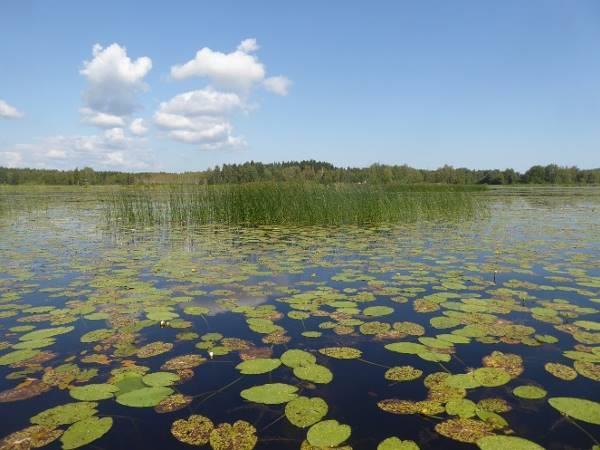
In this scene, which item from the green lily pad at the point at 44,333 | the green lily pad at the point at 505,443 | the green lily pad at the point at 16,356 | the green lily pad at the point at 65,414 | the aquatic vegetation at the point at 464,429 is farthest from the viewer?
the green lily pad at the point at 44,333

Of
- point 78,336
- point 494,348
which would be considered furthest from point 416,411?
point 78,336

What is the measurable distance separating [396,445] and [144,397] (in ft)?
4.55

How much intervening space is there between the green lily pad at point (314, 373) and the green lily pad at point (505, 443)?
91 centimetres

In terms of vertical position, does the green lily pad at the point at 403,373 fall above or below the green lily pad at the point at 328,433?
below

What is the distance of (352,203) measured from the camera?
1266cm

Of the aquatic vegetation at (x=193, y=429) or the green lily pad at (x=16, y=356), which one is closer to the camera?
the aquatic vegetation at (x=193, y=429)

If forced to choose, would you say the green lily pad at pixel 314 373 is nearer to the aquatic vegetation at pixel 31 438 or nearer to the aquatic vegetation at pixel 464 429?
the aquatic vegetation at pixel 464 429

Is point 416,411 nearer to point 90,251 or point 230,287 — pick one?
point 230,287

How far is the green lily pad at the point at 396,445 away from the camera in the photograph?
5.81 ft

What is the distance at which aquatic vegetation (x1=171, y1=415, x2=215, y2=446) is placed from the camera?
72.6 inches

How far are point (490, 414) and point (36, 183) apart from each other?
70568 mm

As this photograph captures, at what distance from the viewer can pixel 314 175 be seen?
13680 mm

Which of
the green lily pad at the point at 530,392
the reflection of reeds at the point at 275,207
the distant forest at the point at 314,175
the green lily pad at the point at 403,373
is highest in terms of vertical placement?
the distant forest at the point at 314,175

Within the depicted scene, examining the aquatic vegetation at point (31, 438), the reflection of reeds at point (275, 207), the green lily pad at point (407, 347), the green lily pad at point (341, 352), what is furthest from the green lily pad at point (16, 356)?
the reflection of reeds at point (275, 207)
